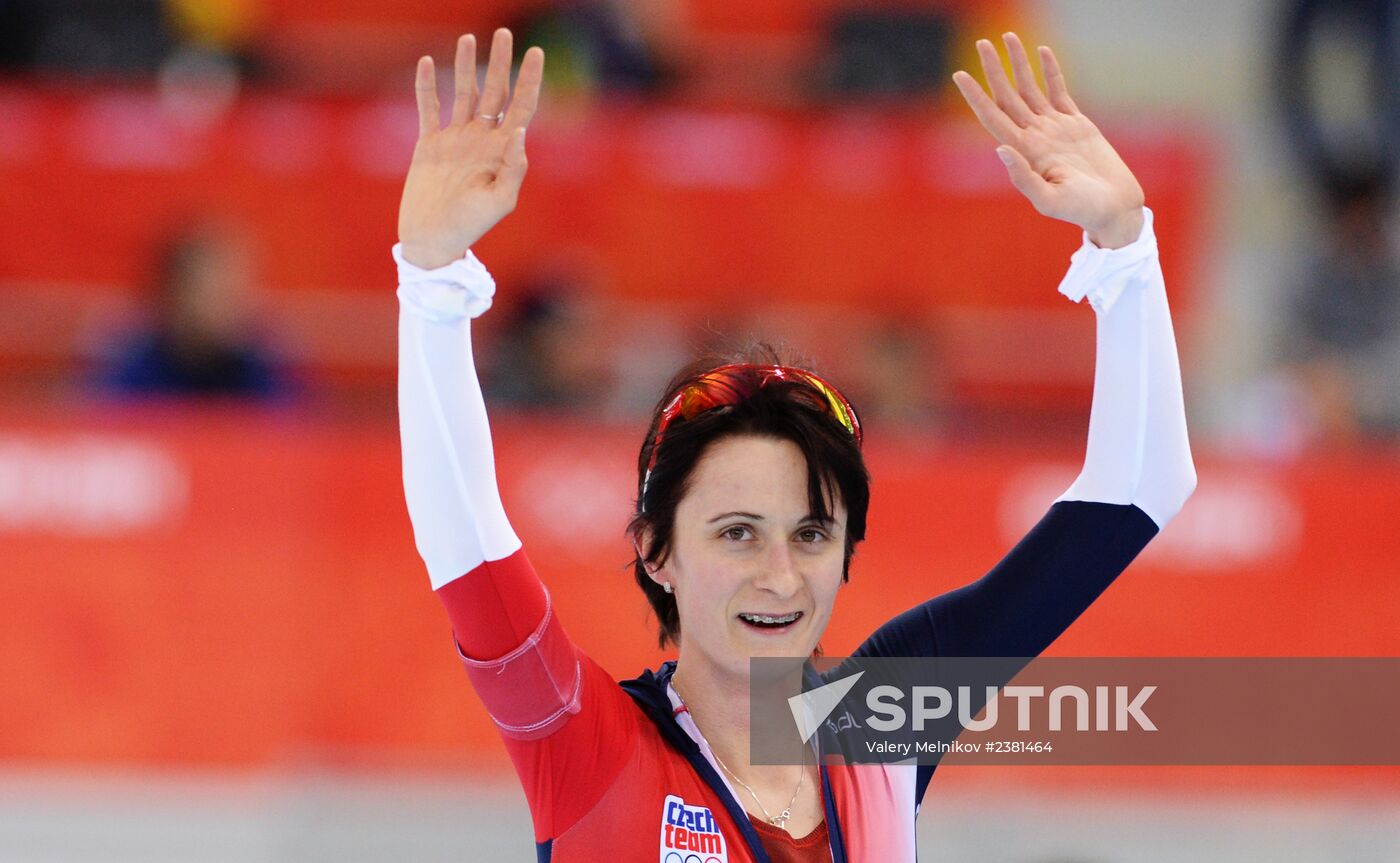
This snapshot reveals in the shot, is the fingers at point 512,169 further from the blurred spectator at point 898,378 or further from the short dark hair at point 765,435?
the blurred spectator at point 898,378

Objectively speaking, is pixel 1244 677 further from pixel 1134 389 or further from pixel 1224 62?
pixel 1224 62

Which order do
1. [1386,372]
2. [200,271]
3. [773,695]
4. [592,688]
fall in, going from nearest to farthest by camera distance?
[592,688] < [773,695] < [200,271] < [1386,372]

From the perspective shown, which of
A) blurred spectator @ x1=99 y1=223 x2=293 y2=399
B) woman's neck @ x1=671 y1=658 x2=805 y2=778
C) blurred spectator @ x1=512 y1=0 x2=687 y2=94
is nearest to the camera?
woman's neck @ x1=671 y1=658 x2=805 y2=778

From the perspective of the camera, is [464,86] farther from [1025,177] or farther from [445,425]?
[1025,177]

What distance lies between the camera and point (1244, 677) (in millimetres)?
6066

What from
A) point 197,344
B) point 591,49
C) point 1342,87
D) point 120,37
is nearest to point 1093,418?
point 197,344

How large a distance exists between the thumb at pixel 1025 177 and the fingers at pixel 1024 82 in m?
0.12

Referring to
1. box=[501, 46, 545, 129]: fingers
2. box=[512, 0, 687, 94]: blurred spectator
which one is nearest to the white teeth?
box=[501, 46, 545, 129]: fingers

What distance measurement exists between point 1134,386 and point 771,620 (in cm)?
66

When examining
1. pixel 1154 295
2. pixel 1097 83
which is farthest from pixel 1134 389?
pixel 1097 83

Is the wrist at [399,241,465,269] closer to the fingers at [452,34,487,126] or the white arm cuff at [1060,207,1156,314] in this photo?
the fingers at [452,34,487,126]

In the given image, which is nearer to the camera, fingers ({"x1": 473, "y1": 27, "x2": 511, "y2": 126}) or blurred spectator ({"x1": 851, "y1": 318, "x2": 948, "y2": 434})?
fingers ({"x1": 473, "y1": 27, "x2": 511, "y2": 126})

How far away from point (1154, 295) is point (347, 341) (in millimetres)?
6445

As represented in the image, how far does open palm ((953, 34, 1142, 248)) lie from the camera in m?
2.54
